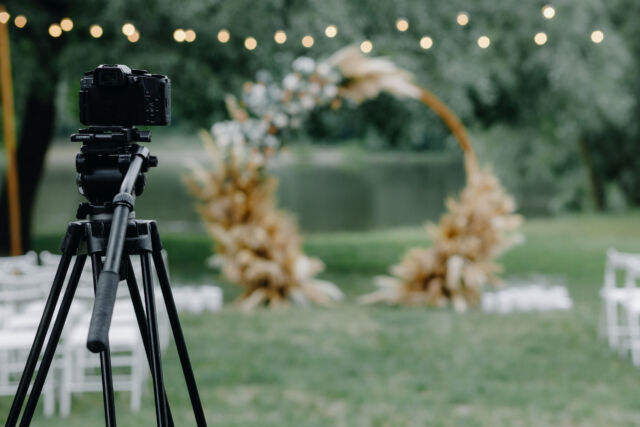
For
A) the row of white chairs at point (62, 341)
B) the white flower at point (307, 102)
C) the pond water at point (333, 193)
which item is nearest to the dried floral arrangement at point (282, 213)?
the white flower at point (307, 102)

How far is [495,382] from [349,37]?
15.6ft

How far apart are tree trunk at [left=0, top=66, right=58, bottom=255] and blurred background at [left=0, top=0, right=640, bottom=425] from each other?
0.02m

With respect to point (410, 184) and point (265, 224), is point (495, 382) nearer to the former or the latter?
point (265, 224)

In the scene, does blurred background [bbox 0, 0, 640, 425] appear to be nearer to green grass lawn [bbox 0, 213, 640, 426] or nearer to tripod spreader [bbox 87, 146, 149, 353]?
green grass lawn [bbox 0, 213, 640, 426]

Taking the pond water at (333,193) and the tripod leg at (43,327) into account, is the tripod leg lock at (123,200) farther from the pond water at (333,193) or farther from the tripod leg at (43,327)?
the pond water at (333,193)

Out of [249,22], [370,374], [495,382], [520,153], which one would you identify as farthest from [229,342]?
[520,153]

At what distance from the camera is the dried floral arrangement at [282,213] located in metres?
7.79

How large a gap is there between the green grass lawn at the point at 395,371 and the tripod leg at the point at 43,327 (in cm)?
277

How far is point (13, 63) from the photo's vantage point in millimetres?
8633

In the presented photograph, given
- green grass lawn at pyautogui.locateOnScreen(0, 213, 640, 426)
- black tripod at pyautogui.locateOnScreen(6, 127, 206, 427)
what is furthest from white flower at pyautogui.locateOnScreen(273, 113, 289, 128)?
black tripod at pyautogui.locateOnScreen(6, 127, 206, 427)

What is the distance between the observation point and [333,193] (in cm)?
2702

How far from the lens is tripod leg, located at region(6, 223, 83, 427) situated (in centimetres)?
164

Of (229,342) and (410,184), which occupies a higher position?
(410,184)

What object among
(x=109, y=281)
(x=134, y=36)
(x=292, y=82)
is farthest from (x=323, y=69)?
(x=109, y=281)
